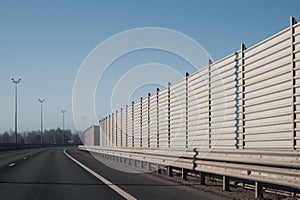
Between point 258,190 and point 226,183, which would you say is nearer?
point 258,190

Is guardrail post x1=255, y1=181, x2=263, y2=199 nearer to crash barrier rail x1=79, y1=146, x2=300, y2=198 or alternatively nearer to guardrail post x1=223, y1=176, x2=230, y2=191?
crash barrier rail x1=79, y1=146, x2=300, y2=198

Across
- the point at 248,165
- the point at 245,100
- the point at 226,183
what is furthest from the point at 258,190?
the point at 245,100

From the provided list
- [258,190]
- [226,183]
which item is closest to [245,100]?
[226,183]

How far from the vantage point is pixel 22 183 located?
1524 centimetres

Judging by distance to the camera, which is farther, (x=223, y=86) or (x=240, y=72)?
(x=223, y=86)

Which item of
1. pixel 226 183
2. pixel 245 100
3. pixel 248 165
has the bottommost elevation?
pixel 226 183

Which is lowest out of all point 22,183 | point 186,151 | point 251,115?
point 22,183

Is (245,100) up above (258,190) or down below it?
above

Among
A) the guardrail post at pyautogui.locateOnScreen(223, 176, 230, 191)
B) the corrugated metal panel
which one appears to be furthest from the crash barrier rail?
the corrugated metal panel

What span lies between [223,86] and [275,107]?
325 centimetres

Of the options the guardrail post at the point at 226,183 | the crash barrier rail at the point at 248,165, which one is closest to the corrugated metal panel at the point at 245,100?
the crash barrier rail at the point at 248,165

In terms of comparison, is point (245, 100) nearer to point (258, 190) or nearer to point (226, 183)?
point (226, 183)

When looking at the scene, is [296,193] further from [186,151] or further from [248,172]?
[186,151]

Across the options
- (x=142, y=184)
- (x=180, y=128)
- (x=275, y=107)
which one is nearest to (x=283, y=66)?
(x=275, y=107)
